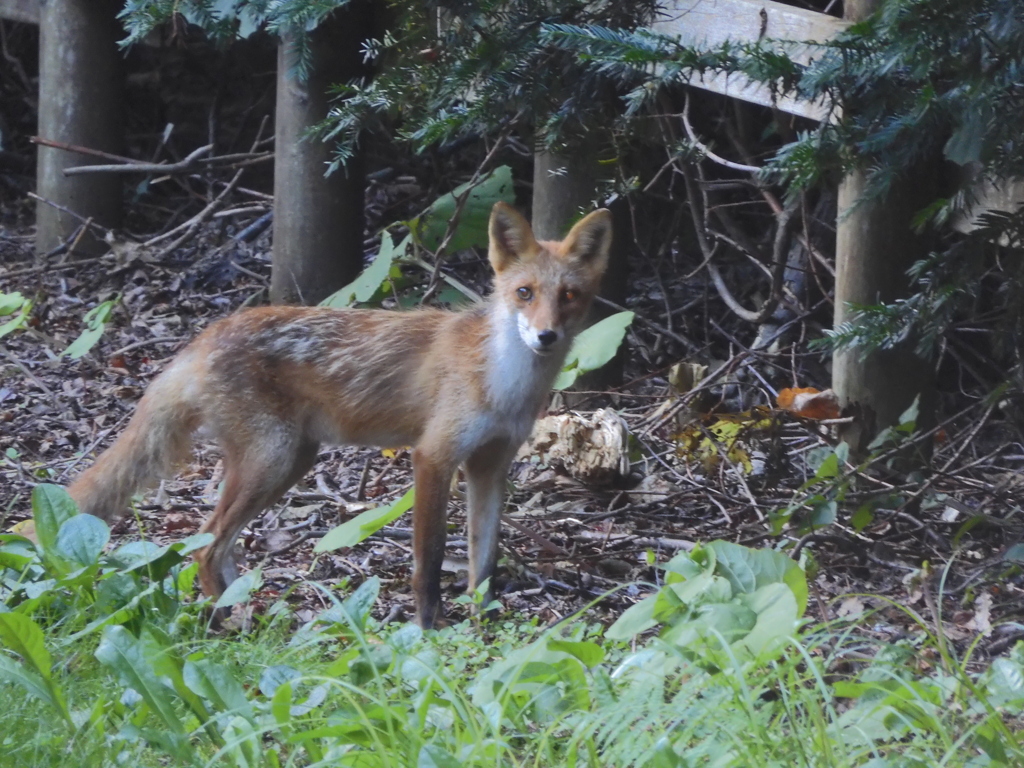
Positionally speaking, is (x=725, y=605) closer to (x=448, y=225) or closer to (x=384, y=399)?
(x=384, y=399)

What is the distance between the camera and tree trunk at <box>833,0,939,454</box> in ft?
16.1

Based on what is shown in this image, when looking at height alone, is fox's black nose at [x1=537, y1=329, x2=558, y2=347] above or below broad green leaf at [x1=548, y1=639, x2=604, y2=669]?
above

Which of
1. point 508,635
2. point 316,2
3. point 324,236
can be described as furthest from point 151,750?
point 324,236

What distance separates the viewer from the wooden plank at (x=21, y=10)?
32.7ft

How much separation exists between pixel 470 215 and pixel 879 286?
10.4ft

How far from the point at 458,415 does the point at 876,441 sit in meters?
1.84

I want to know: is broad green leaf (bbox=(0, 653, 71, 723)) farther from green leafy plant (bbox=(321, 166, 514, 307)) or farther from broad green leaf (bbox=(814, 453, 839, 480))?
green leafy plant (bbox=(321, 166, 514, 307))

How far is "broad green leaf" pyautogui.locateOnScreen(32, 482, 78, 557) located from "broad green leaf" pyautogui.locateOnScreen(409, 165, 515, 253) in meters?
3.79

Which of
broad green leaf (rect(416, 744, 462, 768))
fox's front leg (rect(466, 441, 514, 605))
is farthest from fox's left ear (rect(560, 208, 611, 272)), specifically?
broad green leaf (rect(416, 744, 462, 768))

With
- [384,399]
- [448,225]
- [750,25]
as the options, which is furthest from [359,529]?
[448,225]

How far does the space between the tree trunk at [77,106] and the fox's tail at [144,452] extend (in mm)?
5131

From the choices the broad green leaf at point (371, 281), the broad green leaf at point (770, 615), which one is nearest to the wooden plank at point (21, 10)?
the broad green leaf at point (371, 281)

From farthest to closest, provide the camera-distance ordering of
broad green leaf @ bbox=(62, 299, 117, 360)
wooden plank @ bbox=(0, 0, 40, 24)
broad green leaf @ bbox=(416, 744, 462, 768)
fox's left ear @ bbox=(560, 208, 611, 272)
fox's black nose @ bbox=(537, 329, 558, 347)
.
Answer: wooden plank @ bbox=(0, 0, 40, 24) → broad green leaf @ bbox=(62, 299, 117, 360) → fox's left ear @ bbox=(560, 208, 611, 272) → fox's black nose @ bbox=(537, 329, 558, 347) → broad green leaf @ bbox=(416, 744, 462, 768)

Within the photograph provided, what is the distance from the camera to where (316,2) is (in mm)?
3674
